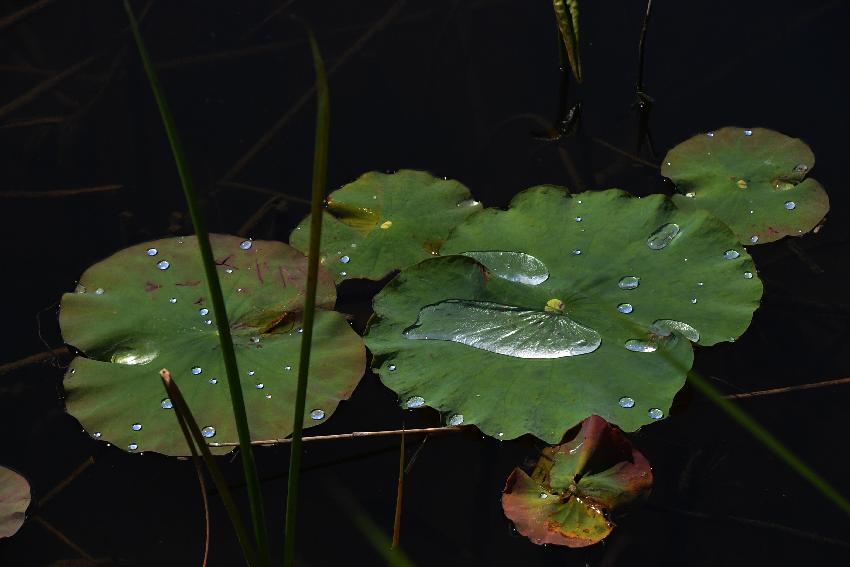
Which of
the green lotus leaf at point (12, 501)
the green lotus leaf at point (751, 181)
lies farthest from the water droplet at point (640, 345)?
the green lotus leaf at point (12, 501)

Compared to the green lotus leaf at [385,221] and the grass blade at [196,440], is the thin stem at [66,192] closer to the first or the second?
the green lotus leaf at [385,221]

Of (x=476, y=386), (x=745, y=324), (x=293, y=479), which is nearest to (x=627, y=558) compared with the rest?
(x=476, y=386)

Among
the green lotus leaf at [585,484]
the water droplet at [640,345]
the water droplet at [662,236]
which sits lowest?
the green lotus leaf at [585,484]

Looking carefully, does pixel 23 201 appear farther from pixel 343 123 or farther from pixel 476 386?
pixel 476 386

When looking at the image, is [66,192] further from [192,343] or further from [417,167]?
[417,167]

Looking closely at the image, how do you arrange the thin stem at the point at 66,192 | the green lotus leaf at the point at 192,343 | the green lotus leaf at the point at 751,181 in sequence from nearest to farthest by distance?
the green lotus leaf at the point at 192,343 < the green lotus leaf at the point at 751,181 < the thin stem at the point at 66,192

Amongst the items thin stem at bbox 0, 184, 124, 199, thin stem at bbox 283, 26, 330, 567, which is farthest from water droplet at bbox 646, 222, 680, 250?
thin stem at bbox 0, 184, 124, 199

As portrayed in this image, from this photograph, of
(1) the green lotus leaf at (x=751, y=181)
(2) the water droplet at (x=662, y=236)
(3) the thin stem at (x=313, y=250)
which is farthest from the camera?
(1) the green lotus leaf at (x=751, y=181)

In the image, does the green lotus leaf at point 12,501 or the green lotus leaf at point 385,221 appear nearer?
the green lotus leaf at point 12,501
